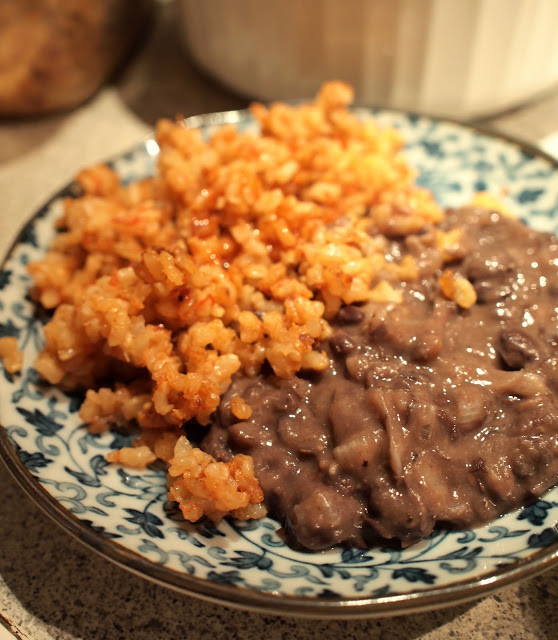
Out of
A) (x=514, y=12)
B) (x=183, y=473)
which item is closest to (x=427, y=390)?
(x=183, y=473)

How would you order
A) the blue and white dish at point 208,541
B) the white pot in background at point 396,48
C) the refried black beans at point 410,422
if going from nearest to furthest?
the blue and white dish at point 208,541 → the refried black beans at point 410,422 → the white pot in background at point 396,48

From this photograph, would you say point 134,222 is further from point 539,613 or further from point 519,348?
point 539,613

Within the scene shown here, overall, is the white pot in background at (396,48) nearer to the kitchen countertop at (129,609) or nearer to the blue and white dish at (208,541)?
the blue and white dish at (208,541)

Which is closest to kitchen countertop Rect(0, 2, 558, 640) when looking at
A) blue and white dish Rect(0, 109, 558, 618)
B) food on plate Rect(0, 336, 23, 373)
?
blue and white dish Rect(0, 109, 558, 618)

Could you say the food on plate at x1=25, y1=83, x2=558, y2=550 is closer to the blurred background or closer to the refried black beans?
the refried black beans

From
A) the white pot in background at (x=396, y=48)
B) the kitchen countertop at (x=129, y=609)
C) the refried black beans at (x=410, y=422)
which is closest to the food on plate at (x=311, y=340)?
the refried black beans at (x=410, y=422)

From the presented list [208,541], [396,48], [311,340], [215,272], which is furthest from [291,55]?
[208,541]

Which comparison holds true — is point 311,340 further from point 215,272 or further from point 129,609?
point 129,609
